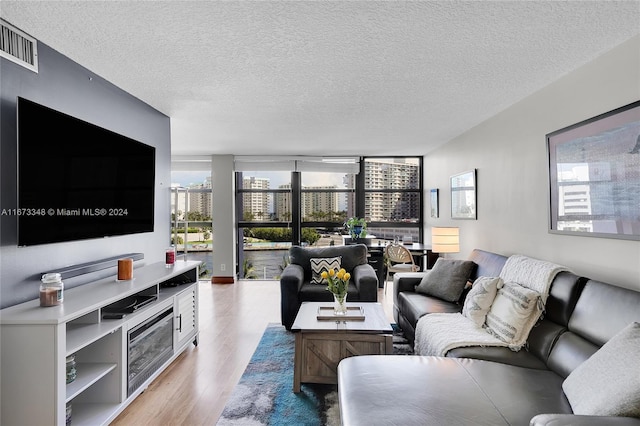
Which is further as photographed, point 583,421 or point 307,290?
point 307,290

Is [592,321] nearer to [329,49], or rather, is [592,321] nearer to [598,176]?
[598,176]

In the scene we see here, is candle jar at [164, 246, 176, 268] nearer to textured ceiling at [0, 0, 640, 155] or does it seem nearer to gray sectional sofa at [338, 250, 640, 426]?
textured ceiling at [0, 0, 640, 155]

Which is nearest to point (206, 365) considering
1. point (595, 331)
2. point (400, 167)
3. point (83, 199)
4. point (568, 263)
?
point (83, 199)

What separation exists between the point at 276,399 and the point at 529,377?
156cm

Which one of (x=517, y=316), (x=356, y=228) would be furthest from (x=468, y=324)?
(x=356, y=228)

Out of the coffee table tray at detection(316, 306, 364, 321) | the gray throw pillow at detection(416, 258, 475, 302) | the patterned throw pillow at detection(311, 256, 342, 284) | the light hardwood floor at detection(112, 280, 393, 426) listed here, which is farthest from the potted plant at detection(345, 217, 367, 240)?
the coffee table tray at detection(316, 306, 364, 321)

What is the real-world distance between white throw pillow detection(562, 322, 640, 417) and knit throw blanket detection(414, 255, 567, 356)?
666 mm

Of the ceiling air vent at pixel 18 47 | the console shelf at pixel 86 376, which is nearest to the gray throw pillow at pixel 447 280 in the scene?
the console shelf at pixel 86 376

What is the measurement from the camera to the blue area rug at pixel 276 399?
2.22 meters

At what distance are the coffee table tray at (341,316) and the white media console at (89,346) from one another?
123 cm

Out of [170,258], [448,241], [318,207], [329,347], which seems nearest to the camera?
[329,347]

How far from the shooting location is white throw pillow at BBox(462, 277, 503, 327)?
106 inches

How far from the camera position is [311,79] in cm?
283

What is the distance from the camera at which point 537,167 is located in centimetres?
311
